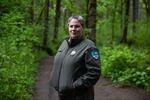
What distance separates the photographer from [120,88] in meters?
11.4

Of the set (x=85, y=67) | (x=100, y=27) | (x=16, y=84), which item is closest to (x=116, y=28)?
(x=100, y=27)

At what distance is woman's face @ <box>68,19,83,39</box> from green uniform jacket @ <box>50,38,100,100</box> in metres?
0.10

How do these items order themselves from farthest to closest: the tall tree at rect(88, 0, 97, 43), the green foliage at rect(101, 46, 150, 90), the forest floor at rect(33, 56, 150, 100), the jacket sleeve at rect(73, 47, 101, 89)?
the tall tree at rect(88, 0, 97, 43), the green foliage at rect(101, 46, 150, 90), the forest floor at rect(33, 56, 150, 100), the jacket sleeve at rect(73, 47, 101, 89)

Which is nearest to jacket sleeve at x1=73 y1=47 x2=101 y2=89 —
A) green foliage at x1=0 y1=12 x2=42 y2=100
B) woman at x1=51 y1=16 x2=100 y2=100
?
woman at x1=51 y1=16 x2=100 y2=100

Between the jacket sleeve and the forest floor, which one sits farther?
the forest floor

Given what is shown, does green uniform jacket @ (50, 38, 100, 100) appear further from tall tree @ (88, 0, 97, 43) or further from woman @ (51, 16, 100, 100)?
tall tree @ (88, 0, 97, 43)

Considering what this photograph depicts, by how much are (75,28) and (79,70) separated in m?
0.59

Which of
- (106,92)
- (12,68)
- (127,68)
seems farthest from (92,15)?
(12,68)

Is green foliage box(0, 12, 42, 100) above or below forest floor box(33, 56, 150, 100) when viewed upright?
above

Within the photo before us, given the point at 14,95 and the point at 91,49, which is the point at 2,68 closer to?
the point at 14,95

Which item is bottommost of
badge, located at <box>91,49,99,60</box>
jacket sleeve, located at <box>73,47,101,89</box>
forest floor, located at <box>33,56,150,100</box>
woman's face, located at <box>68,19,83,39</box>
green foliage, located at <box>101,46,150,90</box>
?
forest floor, located at <box>33,56,150,100</box>

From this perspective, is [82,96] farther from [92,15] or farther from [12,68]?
[92,15]

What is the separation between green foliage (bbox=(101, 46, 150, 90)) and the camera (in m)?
11.4

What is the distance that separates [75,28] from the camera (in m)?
5.06
